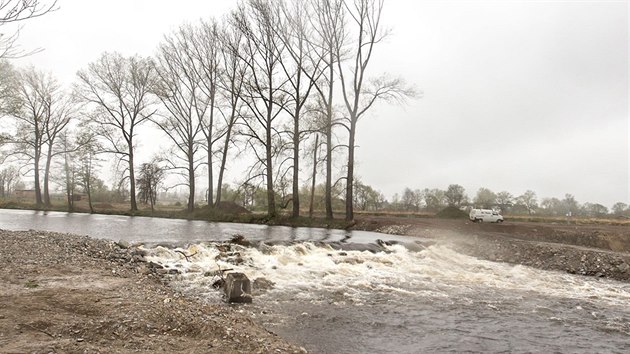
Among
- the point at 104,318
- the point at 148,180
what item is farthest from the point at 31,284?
the point at 148,180

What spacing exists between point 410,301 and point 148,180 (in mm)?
43276

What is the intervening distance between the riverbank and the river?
3.81ft

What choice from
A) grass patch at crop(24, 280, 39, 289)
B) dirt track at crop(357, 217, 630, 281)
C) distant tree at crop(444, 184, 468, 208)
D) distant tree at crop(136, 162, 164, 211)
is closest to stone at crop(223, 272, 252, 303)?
grass patch at crop(24, 280, 39, 289)

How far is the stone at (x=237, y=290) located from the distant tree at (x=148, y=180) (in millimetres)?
32281

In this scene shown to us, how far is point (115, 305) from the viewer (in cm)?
634

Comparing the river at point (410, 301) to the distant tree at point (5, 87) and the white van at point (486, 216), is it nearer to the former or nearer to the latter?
the distant tree at point (5, 87)

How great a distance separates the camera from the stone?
8367 millimetres

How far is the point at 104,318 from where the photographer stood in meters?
5.71

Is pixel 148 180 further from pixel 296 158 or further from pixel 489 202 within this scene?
pixel 489 202

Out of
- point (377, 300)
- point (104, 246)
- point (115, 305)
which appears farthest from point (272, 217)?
point (115, 305)

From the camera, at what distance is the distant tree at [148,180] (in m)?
42.5

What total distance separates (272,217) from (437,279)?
63.7 feet

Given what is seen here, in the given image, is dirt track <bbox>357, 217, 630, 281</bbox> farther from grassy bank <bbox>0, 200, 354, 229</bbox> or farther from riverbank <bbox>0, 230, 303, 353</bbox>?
riverbank <bbox>0, 230, 303, 353</bbox>

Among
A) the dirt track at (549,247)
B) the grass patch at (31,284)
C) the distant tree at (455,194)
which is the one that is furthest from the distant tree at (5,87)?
the distant tree at (455,194)
